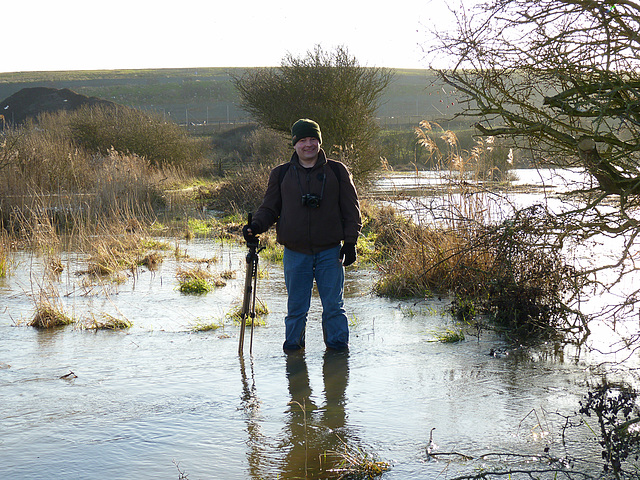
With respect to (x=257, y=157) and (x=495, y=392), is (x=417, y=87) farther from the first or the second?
(x=495, y=392)

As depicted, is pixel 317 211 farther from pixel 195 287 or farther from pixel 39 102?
pixel 39 102

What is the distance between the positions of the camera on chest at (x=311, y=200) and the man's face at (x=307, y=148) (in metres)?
0.34

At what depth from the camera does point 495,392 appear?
5293 mm

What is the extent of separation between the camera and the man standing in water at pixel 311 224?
245 inches

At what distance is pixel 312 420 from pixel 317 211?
6.72 ft

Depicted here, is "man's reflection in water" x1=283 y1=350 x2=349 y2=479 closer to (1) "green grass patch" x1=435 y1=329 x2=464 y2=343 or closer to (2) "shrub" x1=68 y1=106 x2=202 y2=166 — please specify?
(1) "green grass patch" x1=435 y1=329 x2=464 y2=343

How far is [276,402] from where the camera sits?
17.1 feet

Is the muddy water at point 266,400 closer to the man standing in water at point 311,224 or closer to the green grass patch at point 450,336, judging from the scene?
the green grass patch at point 450,336

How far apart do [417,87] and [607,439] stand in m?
127

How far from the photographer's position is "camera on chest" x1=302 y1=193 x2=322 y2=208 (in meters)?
6.17

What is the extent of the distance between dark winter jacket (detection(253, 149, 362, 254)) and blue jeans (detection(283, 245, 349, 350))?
0.42 ft

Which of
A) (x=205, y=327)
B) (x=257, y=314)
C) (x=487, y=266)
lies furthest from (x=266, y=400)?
(x=487, y=266)

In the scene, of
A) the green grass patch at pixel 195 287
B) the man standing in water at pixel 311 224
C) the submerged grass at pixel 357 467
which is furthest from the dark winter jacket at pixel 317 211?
the green grass patch at pixel 195 287

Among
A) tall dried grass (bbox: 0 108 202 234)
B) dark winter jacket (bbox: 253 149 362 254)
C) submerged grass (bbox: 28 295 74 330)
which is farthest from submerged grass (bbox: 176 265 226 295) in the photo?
tall dried grass (bbox: 0 108 202 234)
